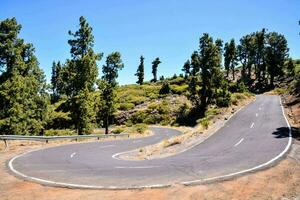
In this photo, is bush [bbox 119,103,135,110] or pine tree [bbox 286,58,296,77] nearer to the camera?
bush [bbox 119,103,135,110]

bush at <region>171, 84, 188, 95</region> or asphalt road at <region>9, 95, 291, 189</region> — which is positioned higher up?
bush at <region>171, 84, 188, 95</region>

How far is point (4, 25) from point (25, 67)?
604 cm

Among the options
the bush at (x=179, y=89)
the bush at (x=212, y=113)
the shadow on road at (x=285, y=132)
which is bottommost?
the shadow on road at (x=285, y=132)

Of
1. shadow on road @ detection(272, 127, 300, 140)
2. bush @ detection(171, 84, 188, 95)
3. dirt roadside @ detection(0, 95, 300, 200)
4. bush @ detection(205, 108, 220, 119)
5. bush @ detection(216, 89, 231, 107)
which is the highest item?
bush @ detection(171, 84, 188, 95)

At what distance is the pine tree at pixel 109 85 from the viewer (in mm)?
55875

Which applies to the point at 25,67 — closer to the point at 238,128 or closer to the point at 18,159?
the point at 18,159

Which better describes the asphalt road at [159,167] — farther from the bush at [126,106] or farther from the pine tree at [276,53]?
the pine tree at [276,53]

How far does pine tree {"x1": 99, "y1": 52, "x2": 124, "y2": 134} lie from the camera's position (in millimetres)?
55875

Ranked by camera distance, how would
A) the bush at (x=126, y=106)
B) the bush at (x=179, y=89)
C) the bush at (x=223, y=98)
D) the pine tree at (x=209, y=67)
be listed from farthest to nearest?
the bush at (x=179, y=89), the bush at (x=126, y=106), the pine tree at (x=209, y=67), the bush at (x=223, y=98)

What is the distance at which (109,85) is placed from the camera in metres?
55.8

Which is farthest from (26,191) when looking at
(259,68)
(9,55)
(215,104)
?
(259,68)

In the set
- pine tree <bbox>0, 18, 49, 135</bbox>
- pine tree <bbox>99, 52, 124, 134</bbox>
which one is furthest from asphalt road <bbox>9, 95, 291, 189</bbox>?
pine tree <bbox>99, 52, 124, 134</bbox>

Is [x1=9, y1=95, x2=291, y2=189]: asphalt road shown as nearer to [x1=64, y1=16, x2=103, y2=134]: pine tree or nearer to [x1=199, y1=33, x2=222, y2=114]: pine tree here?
[x1=64, y1=16, x2=103, y2=134]: pine tree

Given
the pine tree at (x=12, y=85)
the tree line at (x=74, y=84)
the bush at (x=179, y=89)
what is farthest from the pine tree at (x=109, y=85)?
the bush at (x=179, y=89)
